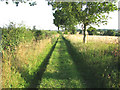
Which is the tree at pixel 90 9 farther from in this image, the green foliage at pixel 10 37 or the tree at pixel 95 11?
the green foliage at pixel 10 37

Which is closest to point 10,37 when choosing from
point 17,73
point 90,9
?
point 17,73

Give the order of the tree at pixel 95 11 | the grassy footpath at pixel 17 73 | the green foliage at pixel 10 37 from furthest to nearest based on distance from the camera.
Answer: the tree at pixel 95 11 → the green foliage at pixel 10 37 → the grassy footpath at pixel 17 73

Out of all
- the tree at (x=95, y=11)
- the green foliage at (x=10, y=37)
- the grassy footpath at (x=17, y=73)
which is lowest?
the grassy footpath at (x=17, y=73)

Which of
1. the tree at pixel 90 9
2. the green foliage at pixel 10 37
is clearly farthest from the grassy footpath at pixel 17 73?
the tree at pixel 90 9

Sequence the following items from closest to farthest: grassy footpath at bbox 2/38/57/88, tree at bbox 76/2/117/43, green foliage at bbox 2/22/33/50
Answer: grassy footpath at bbox 2/38/57/88
green foliage at bbox 2/22/33/50
tree at bbox 76/2/117/43

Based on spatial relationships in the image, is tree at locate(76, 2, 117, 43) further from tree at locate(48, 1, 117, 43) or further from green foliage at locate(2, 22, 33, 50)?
green foliage at locate(2, 22, 33, 50)

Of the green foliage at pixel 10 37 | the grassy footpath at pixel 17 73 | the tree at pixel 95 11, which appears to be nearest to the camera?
the grassy footpath at pixel 17 73

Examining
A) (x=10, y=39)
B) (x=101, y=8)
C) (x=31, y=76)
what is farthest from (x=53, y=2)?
(x=31, y=76)

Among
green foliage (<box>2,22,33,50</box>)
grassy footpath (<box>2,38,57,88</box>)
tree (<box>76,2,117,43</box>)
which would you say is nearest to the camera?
grassy footpath (<box>2,38,57,88</box>)

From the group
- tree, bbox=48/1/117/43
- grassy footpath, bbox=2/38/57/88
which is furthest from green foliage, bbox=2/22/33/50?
tree, bbox=48/1/117/43

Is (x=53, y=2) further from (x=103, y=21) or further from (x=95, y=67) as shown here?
(x=95, y=67)

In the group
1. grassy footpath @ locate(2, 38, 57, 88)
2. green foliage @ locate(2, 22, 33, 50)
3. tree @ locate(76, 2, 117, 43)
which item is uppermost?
tree @ locate(76, 2, 117, 43)

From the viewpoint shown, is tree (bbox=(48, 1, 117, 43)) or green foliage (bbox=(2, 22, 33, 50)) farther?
tree (bbox=(48, 1, 117, 43))

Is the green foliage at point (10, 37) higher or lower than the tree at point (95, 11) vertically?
lower
